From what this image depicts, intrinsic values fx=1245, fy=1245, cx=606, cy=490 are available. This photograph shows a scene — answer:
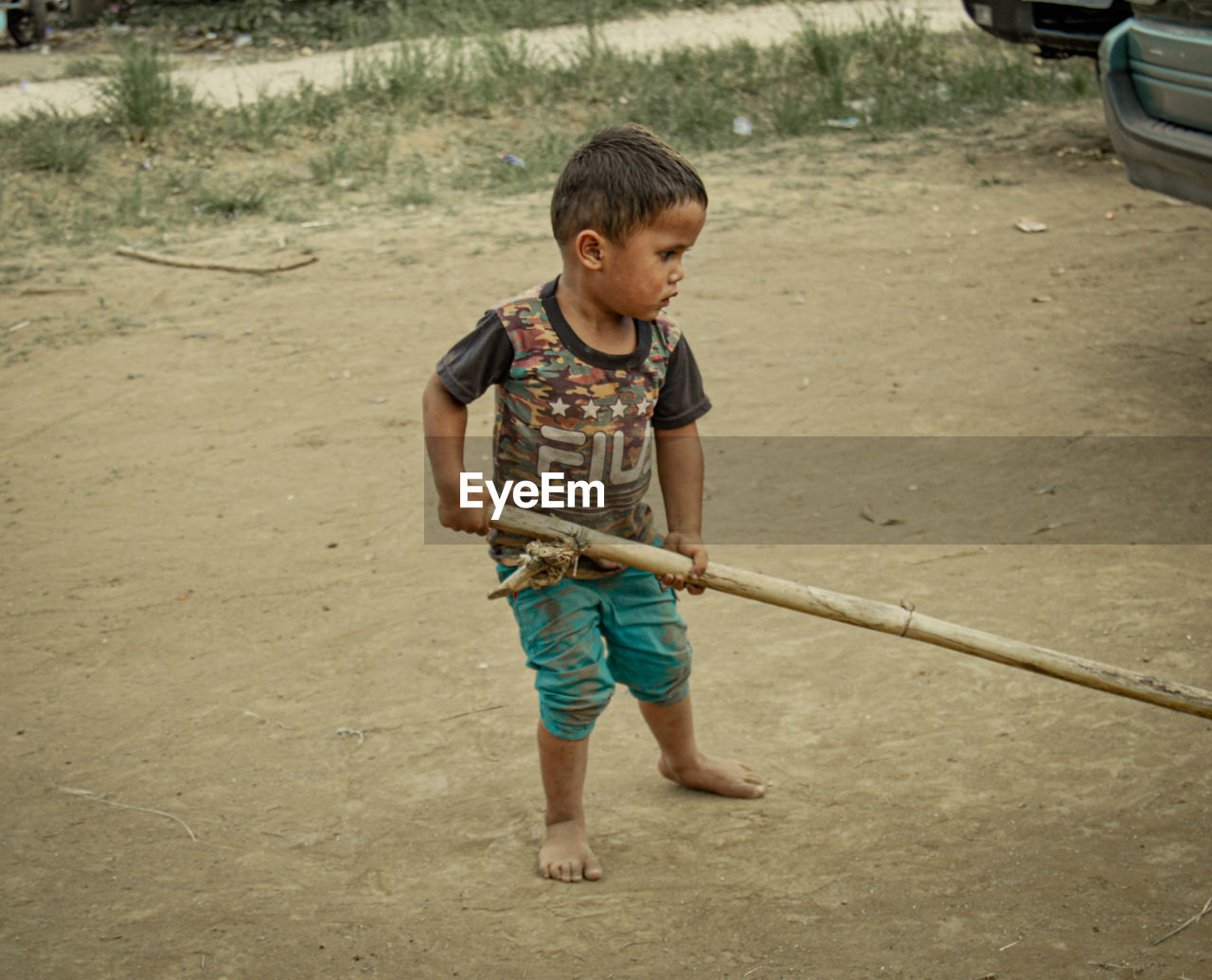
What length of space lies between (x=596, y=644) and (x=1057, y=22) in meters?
A: 5.70

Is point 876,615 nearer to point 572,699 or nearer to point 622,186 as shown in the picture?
point 572,699

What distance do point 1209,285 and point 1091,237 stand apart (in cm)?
76

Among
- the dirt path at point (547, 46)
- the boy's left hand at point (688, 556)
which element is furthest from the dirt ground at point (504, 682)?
the dirt path at point (547, 46)

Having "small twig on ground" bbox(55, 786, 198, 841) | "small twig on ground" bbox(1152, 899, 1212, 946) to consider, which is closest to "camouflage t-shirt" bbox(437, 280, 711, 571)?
"small twig on ground" bbox(55, 786, 198, 841)

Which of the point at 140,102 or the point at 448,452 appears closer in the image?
the point at 448,452

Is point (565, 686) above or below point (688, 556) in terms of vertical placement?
below

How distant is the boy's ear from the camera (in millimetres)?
1965

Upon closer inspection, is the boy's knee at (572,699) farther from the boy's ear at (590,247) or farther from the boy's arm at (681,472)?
the boy's ear at (590,247)

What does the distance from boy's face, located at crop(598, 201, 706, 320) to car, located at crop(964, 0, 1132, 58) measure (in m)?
4.95

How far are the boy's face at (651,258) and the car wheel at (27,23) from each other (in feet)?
32.5

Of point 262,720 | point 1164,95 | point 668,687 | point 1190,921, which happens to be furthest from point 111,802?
point 1164,95

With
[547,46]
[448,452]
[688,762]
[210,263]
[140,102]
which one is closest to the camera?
[448,452]

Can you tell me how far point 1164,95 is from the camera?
4.06 m

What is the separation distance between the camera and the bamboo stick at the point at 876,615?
1.88m
